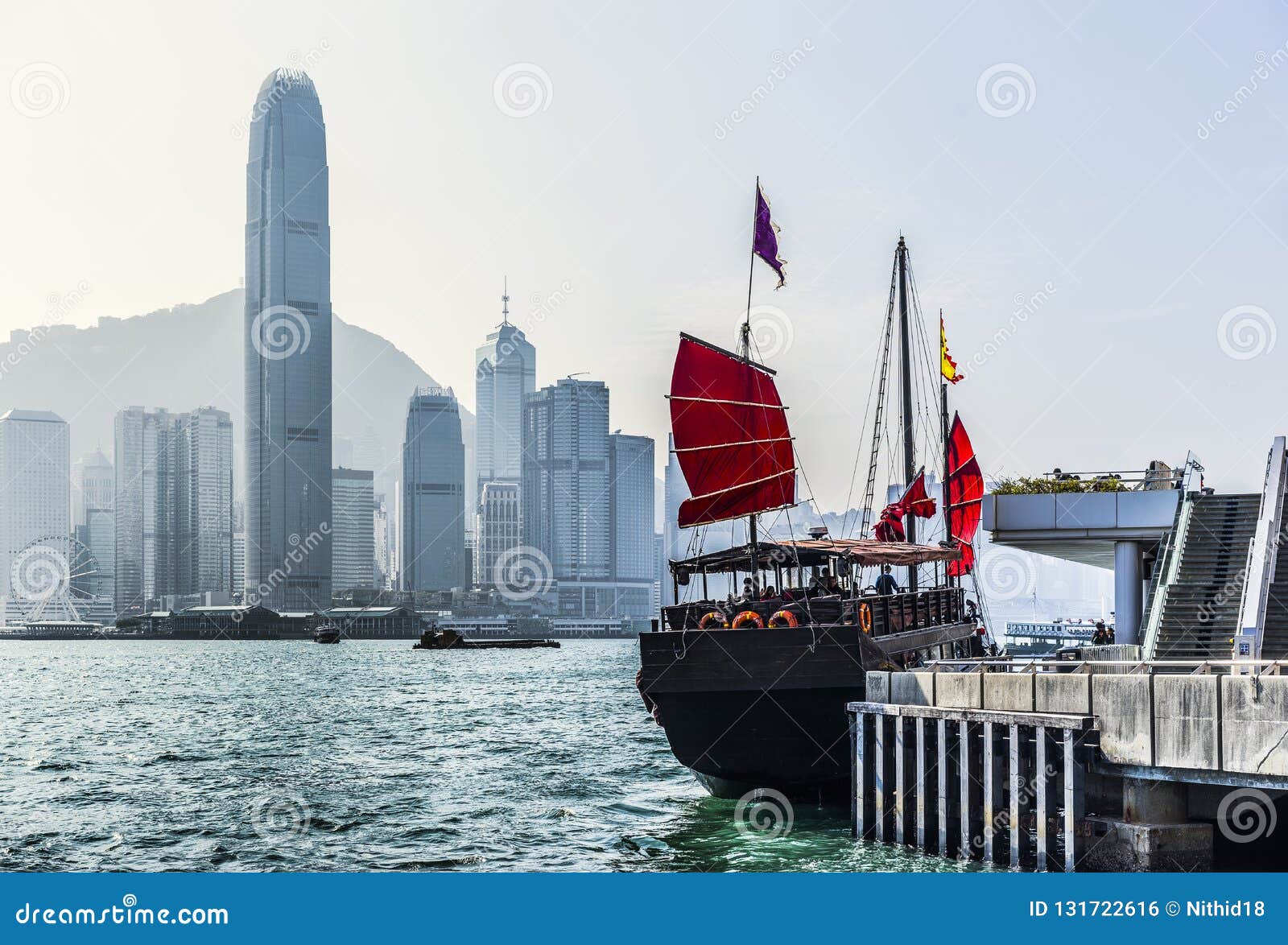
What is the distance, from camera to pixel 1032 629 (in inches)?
5354

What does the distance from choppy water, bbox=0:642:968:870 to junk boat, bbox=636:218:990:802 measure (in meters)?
1.47

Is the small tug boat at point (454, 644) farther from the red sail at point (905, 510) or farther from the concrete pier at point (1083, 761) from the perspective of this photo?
the concrete pier at point (1083, 761)

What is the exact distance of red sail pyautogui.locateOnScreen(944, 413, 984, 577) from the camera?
176ft

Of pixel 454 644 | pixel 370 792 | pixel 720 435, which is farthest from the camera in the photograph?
pixel 454 644

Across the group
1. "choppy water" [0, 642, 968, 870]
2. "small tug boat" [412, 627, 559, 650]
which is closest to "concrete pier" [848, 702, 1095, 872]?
"choppy water" [0, 642, 968, 870]

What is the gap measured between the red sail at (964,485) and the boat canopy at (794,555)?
2105cm

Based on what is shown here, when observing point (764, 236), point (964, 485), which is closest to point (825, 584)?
point (764, 236)

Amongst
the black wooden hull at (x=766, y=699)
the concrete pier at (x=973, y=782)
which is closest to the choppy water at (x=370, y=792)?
the concrete pier at (x=973, y=782)

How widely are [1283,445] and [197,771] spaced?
94.1 feet

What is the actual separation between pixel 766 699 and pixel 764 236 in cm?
1483

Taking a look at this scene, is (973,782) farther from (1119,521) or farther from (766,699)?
(1119,521)

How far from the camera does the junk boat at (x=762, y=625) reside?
26.2 metres

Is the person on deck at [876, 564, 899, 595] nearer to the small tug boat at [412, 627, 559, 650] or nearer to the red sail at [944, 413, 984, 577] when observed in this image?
the red sail at [944, 413, 984, 577]

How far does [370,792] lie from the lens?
106 feet
